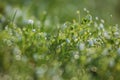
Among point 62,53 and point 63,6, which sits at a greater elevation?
point 63,6

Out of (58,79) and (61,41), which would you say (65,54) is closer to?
(61,41)

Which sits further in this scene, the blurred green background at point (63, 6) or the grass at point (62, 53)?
the blurred green background at point (63, 6)

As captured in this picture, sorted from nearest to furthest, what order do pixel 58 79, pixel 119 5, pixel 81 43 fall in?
pixel 58 79, pixel 81 43, pixel 119 5

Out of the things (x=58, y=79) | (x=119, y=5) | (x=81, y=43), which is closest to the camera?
(x=58, y=79)

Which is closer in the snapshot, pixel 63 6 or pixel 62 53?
pixel 62 53

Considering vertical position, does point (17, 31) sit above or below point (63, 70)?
above

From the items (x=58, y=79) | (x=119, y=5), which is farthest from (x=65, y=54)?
(x=119, y=5)

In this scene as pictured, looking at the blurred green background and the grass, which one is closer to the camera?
the grass

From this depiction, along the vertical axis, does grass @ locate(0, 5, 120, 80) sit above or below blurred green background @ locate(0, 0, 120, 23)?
below
